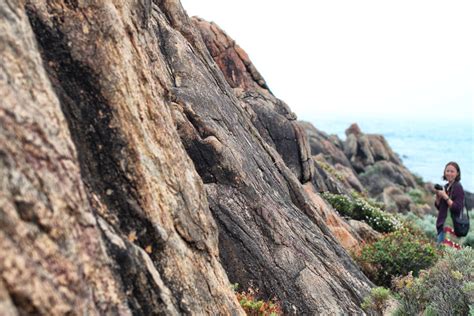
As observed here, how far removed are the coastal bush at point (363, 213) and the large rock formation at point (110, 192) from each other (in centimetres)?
1087

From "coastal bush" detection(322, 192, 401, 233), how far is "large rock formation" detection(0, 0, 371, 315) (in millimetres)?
10871

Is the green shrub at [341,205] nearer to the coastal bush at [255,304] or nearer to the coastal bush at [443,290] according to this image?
the coastal bush at [443,290]

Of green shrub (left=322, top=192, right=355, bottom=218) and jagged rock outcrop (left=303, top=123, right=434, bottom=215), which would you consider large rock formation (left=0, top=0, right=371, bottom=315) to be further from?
jagged rock outcrop (left=303, top=123, right=434, bottom=215)

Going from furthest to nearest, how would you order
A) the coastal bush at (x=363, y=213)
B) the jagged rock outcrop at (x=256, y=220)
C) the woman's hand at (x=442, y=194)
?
the coastal bush at (x=363, y=213) < the woman's hand at (x=442, y=194) < the jagged rock outcrop at (x=256, y=220)

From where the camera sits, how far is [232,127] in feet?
42.5

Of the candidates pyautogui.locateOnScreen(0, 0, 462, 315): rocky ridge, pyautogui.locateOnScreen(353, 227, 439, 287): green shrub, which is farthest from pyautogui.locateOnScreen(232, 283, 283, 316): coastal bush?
pyautogui.locateOnScreen(353, 227, 439, 287): green shrub

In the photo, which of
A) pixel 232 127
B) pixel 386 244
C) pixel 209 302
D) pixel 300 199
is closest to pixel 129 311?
pixel 209 302

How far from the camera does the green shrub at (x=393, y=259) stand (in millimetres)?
15320

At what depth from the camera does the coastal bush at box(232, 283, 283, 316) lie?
9.27m

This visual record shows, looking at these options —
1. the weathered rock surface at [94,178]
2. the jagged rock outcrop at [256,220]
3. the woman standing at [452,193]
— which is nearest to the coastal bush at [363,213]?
the woman standing at [452,193]

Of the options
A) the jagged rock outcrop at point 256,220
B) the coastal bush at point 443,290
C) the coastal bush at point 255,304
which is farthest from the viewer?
the jagged rock outcrop at point 256,220

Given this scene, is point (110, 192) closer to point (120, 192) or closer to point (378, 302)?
point (120, 192)

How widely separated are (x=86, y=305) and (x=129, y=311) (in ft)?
2.90

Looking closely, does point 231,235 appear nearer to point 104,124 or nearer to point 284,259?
point 284,259
